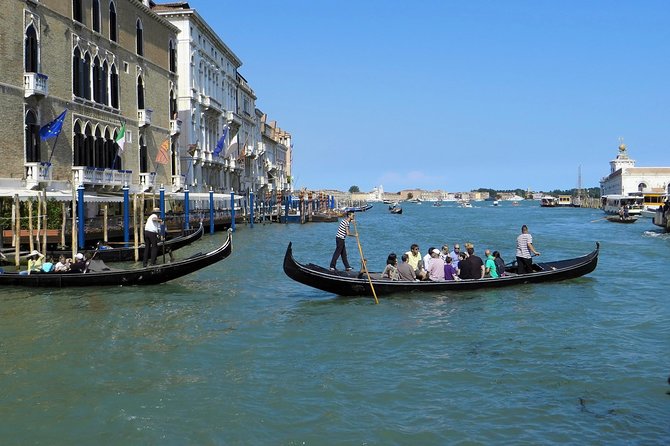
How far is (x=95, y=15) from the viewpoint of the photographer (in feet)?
80.1

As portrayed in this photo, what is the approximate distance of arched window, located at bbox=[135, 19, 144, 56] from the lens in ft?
92.9

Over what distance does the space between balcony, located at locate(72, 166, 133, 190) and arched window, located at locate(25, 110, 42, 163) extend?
1.96 metres

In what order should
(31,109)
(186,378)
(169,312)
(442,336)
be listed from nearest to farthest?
(186,378), (442,336), (169,312), (31,109)

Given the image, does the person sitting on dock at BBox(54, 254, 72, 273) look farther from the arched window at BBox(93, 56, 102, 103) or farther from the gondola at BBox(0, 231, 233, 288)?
the arched window at BBox(93, 56, 102, 103)

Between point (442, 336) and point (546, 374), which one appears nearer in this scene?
point (546, 374)

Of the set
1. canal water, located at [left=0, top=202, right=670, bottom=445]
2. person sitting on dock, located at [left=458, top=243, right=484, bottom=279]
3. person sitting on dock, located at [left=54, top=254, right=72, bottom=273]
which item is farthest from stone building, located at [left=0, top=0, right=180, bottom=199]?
person sitting on dock, located at [left=458, top=243, right=484, bottom=279]

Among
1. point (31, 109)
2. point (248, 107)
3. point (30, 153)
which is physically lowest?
point (30, 153)

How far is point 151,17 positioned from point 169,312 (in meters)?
21.7

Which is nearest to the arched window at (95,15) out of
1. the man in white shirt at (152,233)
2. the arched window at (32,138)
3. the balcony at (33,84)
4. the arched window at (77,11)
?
the arched window at (77,11)

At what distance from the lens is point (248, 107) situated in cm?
5497

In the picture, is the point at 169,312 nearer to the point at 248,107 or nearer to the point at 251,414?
the point at 251,414

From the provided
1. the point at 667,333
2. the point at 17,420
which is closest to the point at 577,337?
the point at 667,333

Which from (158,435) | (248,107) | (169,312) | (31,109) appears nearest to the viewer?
(158,435)

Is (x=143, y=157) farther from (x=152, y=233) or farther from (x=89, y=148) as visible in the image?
(x=152, y=233)
